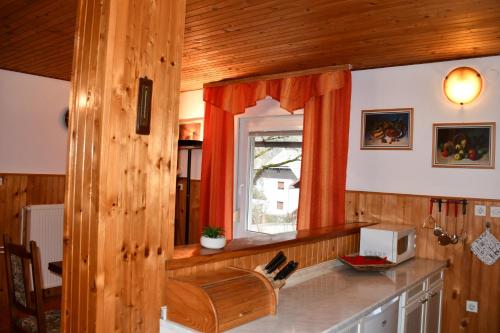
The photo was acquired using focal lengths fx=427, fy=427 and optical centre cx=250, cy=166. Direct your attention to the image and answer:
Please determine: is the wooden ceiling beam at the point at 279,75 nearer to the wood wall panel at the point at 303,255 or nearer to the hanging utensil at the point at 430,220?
the hanging utensil at the point at 430,220

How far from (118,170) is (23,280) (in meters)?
1.33

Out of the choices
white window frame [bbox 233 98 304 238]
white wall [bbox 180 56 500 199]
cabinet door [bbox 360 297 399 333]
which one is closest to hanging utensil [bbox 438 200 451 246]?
white wall [bbox 180 56 500 199]

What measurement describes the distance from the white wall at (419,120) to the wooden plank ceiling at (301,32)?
4.5 inches

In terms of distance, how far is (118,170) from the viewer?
1.62 m

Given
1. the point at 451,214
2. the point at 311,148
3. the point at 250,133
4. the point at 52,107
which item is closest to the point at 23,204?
the point at 52,107

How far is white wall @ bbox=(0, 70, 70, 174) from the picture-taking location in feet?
14.0

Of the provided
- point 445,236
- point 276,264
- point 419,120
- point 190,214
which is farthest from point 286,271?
point 190,214

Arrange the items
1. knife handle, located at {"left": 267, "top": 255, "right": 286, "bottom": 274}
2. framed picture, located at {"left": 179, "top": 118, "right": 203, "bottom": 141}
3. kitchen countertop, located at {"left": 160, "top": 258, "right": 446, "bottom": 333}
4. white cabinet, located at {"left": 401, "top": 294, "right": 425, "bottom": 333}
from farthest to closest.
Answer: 1. framed picture, located at {"left": 179, "top": 118, "right": 203, "bottom": 141}
2. white cabinet, located at {"left": 401, "top": 294, "right": 425, "bottom": 333}
3. knife handle, located at {"left": 267, "top": 255, "right": 286, "bottom": 274}
4. kitchen countertop, located at {"left": 160, "top": 258, "right": 446, "bottom": 333}

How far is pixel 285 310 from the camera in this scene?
1993 millimetres

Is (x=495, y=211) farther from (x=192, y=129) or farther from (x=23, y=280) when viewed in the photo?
(x=192, y=129)

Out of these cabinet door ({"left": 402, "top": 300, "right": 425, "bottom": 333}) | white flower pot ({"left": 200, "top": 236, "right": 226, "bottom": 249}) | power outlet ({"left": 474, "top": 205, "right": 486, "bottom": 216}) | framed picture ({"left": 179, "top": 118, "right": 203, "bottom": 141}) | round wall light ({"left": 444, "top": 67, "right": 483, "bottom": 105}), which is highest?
round wall light ({"left": 444, "top": 67, "right": 483, "bottom": 105})

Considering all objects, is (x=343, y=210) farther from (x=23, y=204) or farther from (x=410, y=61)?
(x=23, y=204)

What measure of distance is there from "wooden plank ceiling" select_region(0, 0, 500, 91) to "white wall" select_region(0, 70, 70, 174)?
1.78 ft

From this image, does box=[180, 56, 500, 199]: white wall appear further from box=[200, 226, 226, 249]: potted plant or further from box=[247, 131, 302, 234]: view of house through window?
box=[200, 226, 226, 249]: potted plant
